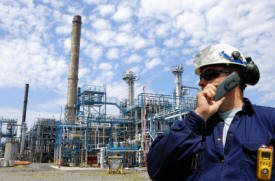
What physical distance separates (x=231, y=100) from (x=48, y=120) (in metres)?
45.3

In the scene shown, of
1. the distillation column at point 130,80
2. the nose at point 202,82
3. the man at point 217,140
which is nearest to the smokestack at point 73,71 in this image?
the distillation column at point 130,80

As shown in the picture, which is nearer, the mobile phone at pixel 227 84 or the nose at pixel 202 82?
the mobile phone at pixel 227 84

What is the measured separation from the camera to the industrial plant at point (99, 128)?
27094mm

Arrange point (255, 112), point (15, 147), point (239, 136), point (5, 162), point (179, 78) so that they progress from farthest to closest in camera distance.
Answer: point (179, 78), point (15, 147), point (5, 162), point (255, 112), point (239, 136)

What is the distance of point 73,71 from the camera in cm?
4041

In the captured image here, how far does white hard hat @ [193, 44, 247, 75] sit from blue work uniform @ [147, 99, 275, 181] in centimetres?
35

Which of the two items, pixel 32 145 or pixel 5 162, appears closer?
pixel 5 162

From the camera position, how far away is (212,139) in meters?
1.48

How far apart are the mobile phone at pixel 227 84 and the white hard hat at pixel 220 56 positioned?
0.36ft

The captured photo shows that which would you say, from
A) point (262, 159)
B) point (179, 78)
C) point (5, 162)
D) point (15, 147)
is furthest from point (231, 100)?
point (179, 78)

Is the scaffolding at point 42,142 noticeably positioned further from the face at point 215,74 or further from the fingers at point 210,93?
the fingers at point 210,93

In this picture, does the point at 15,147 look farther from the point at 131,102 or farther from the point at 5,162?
the point at 131,102

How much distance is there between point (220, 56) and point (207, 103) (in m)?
0.37

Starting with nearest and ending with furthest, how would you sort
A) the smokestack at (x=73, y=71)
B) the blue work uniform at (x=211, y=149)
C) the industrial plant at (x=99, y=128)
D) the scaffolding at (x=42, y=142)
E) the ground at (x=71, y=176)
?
the blue work uniform at (x=211, y=149) → the ground at (x=71, y=176) → the industrial plant at (x=99, y=128) → the smokestack at (x=73, y=71) → the scaffolding at (x=42, y=142)
